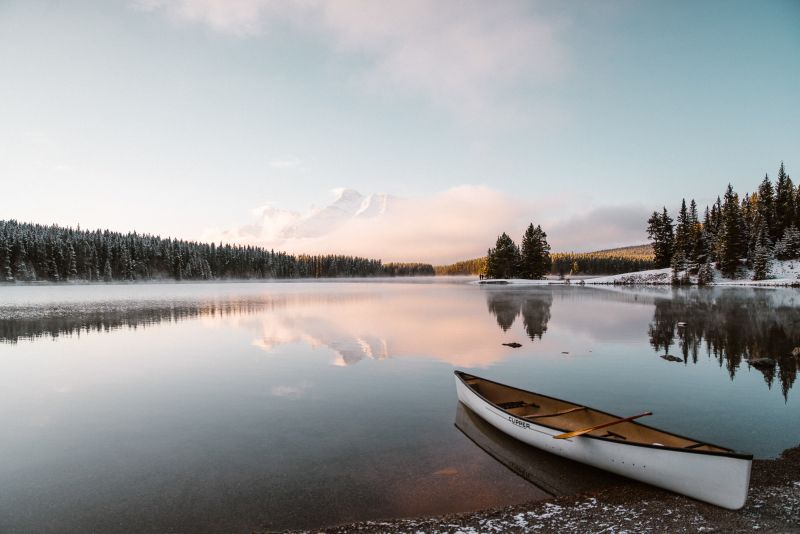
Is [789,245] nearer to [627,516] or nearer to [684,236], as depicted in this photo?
[684,236]

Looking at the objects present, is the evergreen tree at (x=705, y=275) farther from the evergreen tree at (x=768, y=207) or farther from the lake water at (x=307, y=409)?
the lake water at (x=307, y=409)

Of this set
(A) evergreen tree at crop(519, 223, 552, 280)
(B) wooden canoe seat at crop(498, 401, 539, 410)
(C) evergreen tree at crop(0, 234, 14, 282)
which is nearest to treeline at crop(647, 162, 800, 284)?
(A) evergreen tree at crop(519, 223, 552, 280)

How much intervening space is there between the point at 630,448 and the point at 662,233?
130552 mm

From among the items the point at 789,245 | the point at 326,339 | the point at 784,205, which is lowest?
the point at 326,339

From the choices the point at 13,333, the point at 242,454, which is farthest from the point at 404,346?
the point at 13,333

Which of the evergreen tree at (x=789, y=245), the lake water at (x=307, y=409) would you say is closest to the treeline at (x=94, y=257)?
the lake water at (x=307, y=409)

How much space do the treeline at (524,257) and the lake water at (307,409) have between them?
91.2 metres

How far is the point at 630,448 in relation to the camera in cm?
1012

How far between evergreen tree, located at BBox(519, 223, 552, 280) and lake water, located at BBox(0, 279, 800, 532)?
90.4 meters

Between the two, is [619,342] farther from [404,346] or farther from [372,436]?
[372,436]

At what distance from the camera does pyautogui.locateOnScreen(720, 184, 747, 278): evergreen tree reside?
96.9 m

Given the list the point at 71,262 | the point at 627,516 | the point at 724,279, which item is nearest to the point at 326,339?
the point at 627,516

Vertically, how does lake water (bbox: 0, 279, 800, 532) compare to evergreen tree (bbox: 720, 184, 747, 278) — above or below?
below

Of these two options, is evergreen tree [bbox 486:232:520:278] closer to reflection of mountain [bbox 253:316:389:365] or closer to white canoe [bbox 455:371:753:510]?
reflection of mountain [bbox 253:316:389:365]
